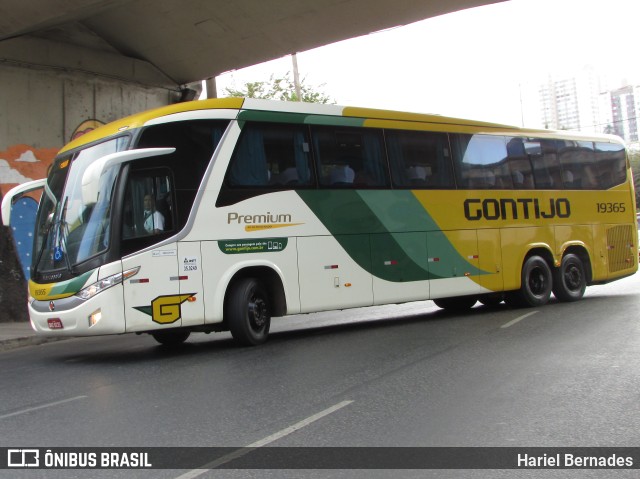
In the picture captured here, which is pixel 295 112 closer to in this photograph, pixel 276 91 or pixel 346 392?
pixel 346 392

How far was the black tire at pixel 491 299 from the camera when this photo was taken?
1523cm

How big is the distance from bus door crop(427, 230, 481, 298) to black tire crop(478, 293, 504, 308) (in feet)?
5.65

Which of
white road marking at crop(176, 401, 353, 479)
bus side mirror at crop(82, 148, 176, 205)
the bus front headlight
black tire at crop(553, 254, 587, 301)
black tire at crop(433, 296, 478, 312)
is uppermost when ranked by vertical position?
bus side mirror at crop(82, 148, 176, 205)

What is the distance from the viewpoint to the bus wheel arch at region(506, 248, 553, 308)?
575 inches

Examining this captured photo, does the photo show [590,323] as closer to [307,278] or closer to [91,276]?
[307,278]

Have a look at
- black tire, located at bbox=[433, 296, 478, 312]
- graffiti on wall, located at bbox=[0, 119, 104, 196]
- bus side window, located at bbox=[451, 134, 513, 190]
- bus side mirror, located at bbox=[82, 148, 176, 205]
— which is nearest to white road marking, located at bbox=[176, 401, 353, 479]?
bus side mirror, located at bbox=[82, 148, 176, 205]

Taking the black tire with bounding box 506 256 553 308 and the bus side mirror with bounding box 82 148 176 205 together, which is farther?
the black tire with bounding box 506 256 553 308

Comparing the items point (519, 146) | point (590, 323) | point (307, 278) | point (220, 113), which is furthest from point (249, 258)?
point (519, 146)

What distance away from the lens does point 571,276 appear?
15727mm

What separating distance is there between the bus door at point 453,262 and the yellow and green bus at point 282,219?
34mm

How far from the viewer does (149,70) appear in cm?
1870

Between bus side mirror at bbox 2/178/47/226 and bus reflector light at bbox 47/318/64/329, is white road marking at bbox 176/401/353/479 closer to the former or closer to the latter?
bus reflector light at bbox 47/318/64/329

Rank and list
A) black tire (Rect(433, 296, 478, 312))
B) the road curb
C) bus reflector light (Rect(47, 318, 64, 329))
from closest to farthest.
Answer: bus reflector light (Rect(47, 318, 64, 329)), the road curb, black tire (Rect(433, 296, 478, 312))

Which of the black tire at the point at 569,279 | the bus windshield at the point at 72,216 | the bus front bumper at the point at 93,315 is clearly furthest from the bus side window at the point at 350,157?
the black tire at the point at 569,279
